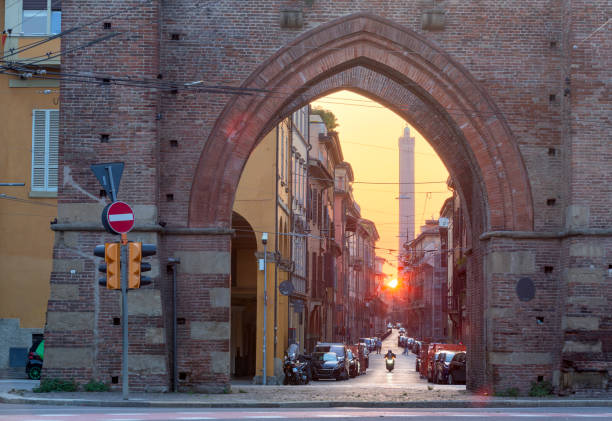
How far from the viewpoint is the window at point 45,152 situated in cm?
2895

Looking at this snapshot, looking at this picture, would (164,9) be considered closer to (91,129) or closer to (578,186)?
(91,129)

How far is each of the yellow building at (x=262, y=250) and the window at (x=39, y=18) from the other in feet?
27.4

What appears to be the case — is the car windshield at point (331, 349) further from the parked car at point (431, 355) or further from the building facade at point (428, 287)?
the building facade at point (428, 287)

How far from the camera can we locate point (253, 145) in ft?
70.7

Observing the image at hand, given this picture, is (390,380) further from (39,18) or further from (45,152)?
(39,18)

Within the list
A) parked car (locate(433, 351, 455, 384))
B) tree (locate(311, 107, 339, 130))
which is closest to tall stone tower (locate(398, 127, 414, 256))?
tree (locate(311, 107, 339, 130))

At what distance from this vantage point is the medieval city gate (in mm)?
20000

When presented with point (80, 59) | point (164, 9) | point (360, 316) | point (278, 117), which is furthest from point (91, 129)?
point (360, 316)

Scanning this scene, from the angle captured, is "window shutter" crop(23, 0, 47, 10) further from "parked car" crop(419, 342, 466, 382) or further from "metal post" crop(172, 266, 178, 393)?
"parked car" crop(419, 342, 466, 382)

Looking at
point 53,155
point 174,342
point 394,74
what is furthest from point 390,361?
point 174,342

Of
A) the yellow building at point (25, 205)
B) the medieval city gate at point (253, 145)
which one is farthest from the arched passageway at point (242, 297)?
the medieval city gate at point (253, 145)

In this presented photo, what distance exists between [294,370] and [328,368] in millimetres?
5639

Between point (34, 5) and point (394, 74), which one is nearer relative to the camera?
point (394, 74)

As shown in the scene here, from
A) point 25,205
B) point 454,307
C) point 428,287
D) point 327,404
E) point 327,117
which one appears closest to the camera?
point 327,404
